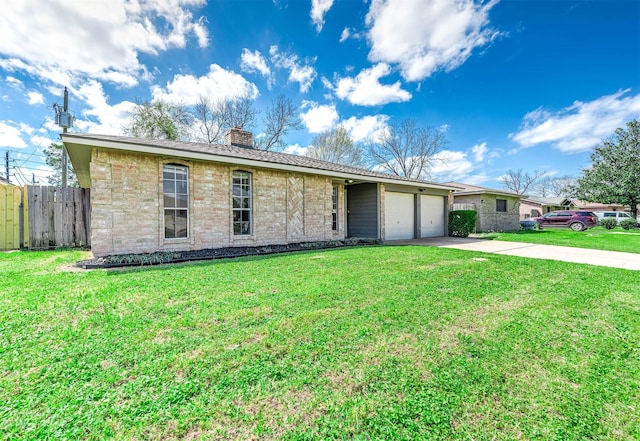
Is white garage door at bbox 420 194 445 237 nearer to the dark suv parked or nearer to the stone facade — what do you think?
the stone facade

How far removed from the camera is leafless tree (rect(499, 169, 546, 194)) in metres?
56.2

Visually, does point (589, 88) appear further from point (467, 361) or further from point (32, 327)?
point (32, 327)

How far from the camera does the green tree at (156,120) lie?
2194cm

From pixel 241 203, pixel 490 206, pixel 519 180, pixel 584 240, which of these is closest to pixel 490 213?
pixel 490 206

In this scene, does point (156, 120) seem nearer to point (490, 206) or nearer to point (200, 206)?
point (200, 206)

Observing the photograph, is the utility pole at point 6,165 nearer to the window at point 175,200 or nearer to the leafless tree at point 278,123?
the leafless tree at point 278,123

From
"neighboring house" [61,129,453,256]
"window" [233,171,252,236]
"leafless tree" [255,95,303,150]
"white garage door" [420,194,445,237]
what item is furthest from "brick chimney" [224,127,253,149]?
"leafless tree" [255,95,303,150]

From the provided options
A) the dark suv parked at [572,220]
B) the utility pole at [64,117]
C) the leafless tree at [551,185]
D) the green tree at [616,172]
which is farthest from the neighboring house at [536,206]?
the utility pole at [64,117]

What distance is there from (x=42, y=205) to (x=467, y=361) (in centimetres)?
1244

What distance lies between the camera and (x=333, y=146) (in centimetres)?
2909

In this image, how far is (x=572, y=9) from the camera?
10.1 m

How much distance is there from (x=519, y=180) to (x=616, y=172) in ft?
98.4

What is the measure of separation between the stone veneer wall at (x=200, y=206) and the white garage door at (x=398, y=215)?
9.98ft

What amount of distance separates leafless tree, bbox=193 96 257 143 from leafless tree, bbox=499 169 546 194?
181 feet
